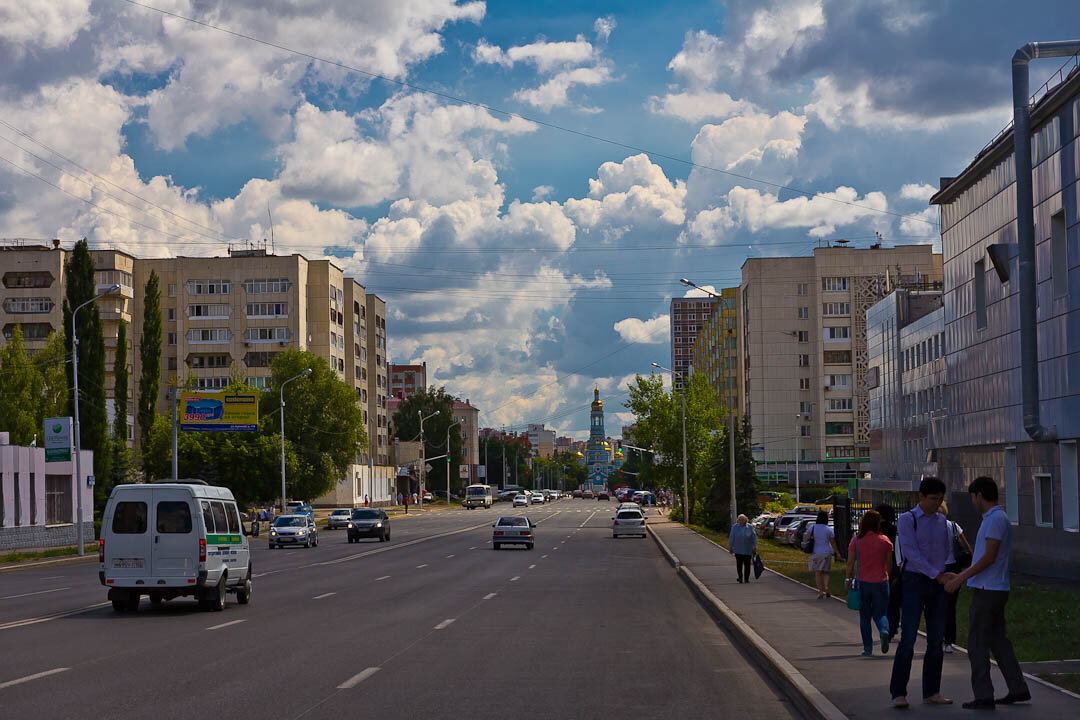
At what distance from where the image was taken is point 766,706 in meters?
11.1

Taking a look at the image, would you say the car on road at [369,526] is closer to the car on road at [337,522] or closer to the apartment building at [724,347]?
the car on road at [337,522]

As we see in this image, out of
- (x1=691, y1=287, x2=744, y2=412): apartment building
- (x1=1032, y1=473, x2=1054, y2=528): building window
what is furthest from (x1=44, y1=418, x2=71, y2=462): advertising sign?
(x1=691, y1=287, x2=744, y2=412): apartment building

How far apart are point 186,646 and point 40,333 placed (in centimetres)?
10883

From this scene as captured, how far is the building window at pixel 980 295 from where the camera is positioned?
142 feet

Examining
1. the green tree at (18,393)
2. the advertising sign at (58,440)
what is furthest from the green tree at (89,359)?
the green tree at (18,393)

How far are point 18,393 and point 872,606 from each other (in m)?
95.5

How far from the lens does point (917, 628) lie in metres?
10.2

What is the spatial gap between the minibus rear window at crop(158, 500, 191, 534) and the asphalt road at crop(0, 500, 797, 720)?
1475mm

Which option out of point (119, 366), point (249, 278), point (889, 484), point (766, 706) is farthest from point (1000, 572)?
point (249, 278)

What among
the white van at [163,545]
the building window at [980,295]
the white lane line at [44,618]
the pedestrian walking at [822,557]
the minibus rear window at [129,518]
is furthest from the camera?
the building window at [980,295]

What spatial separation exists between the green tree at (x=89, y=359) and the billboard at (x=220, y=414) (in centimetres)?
997

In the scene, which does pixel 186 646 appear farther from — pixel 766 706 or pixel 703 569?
pixel 703 569

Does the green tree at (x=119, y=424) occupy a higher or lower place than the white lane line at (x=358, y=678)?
higher

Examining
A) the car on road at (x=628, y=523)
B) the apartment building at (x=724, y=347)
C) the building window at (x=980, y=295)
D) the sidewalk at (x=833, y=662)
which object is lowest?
the car on road at (x=628, y=523)
